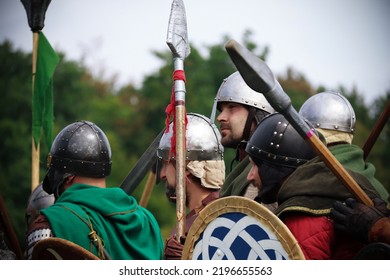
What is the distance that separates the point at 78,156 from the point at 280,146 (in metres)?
1.35

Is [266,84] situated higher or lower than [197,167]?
higher

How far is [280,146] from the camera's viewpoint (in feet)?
19.1

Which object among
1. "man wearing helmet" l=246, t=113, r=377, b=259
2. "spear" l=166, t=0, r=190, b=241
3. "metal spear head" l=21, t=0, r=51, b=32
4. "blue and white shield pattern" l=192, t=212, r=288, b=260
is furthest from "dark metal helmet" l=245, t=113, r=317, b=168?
"metal spear head" l=21, t=0, r=51, b=32

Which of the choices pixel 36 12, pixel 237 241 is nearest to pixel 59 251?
pixel 237 241

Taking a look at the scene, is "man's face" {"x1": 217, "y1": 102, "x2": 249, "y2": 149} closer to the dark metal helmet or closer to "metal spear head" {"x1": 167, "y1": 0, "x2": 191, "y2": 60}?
"metal spear head" {"x1": 167, "y1": 0, "x2": 191, "y2": 60}

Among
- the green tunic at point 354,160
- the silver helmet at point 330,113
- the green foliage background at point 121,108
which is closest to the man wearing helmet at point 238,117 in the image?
the silver helmet at point 330,113

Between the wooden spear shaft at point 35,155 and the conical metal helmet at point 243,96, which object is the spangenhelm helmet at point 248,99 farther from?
the wooden spear shaft at point 35,155

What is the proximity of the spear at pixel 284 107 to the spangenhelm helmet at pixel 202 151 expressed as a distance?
4.44 feet

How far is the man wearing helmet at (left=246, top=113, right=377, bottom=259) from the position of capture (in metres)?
5.46

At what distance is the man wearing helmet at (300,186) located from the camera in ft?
17.9

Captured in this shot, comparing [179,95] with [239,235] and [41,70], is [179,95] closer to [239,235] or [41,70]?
[239,235]

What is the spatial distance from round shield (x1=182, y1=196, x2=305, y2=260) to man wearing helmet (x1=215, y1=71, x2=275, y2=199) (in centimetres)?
163
